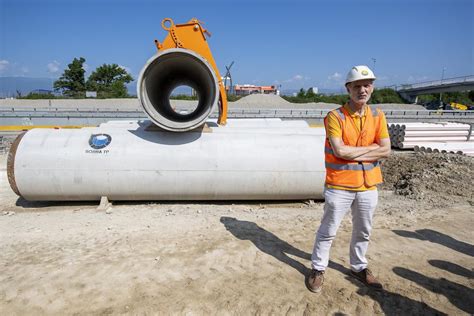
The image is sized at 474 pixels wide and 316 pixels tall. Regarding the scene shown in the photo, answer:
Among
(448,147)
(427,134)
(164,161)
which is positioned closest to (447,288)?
(164,161)

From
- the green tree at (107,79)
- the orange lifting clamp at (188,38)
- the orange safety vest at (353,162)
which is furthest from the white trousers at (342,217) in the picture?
the green tree at (107,79)

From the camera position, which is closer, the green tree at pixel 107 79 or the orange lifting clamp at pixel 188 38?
the orange lifting clamp at pixel 188 38

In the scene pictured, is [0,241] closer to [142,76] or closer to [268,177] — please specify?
[142,76]

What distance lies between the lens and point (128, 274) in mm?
3336

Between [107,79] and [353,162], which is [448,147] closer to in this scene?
[353,162]

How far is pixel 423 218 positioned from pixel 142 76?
4.81 meters

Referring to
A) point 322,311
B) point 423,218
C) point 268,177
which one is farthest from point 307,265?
point 423,218

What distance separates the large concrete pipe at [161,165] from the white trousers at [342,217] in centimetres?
218

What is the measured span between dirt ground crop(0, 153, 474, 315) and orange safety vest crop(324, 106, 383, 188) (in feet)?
3.60

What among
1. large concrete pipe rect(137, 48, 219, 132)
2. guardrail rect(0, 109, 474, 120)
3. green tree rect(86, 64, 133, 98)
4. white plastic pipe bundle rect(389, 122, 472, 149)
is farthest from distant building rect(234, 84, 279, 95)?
large concrete pipe rect(137, 48, 219, 132)

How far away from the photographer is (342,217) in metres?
3.00

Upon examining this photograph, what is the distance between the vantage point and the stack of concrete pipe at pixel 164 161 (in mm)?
4949

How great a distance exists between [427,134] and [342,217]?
937cm

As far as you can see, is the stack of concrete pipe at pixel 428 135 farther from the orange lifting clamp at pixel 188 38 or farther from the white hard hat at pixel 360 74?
the white hard hat at pixel 360 74
